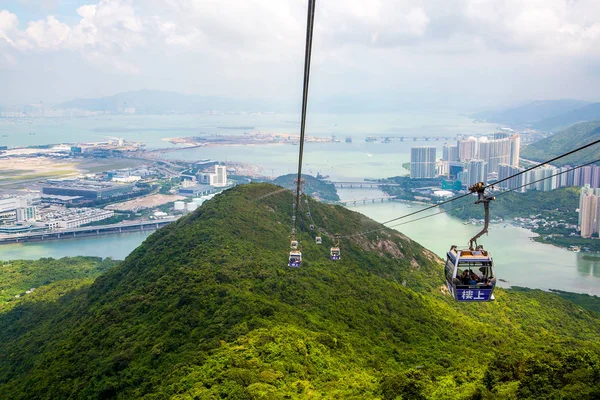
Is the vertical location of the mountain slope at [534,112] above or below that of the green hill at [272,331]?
above

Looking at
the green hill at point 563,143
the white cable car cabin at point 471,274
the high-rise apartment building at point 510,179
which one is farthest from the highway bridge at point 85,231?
the green hill at point 563,143

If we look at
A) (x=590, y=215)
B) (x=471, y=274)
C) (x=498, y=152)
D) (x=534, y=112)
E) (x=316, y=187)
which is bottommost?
(x=590, y=215)

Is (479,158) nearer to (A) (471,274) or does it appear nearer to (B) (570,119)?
(B) (570,119)

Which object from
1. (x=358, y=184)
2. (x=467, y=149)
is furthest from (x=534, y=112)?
(x=358, y=184)

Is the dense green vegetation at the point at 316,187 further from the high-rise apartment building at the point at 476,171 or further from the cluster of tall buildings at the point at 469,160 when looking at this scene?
the high-rise apartment building at the point at 476,171

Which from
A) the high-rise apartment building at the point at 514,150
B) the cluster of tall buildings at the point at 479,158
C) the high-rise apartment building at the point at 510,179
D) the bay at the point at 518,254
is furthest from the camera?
the high-rise apartment building at the point at 514,150
